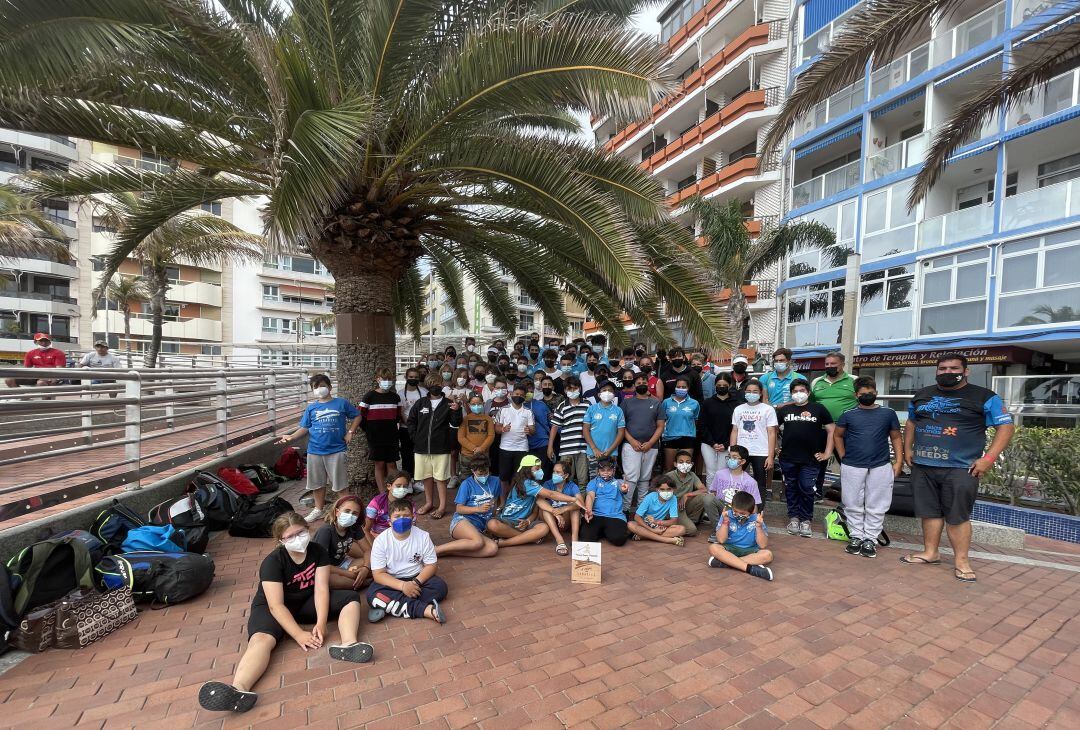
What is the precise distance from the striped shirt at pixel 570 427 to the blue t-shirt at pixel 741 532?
1.94 meters

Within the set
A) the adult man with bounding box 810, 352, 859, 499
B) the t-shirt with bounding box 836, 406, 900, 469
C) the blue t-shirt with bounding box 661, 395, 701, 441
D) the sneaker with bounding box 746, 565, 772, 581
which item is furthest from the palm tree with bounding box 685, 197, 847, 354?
the sneaker with bounding box 746, 565, 772, 581

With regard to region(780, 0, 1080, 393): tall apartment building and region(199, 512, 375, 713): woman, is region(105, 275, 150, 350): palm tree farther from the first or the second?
region(780, 0, 1080, 393): tall apartment building

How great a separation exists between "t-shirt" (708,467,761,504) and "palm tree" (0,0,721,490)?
174 centimetres

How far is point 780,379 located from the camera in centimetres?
659

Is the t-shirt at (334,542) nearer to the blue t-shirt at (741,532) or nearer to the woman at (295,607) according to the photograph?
the woman at (295,607)

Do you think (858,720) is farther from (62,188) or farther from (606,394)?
(62,188)

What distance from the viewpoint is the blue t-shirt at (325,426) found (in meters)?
5.85

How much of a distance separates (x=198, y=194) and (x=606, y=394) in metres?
5.48

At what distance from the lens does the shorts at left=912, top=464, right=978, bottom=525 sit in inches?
175

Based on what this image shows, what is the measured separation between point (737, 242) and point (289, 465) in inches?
560

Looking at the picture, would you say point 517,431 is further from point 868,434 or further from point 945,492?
point 945,492

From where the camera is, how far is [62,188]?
554 cm

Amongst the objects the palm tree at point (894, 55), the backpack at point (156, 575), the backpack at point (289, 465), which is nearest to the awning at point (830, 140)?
the palm tree at point (894, 55)

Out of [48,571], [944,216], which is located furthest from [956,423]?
[944,216]
